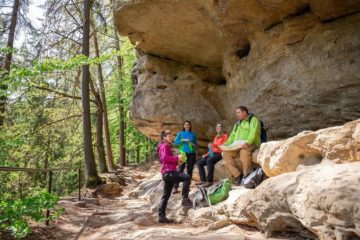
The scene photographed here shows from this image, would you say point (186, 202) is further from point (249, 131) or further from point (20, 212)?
point (20, 212)

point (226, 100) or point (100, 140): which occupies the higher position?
point (226, 100)

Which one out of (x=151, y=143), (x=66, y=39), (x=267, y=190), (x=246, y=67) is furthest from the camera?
(x=151, y=143)

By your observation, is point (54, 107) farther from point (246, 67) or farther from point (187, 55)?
point (246, 67)

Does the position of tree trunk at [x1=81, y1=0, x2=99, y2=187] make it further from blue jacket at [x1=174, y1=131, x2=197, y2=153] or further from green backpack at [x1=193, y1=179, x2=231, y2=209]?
green backpack at [x1=193, y1=179, x2=231, y2=209]

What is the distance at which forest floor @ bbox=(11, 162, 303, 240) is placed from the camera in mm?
5232

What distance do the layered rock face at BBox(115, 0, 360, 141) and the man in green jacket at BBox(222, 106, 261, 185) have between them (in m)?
1.87

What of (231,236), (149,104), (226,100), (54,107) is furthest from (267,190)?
(54,107)

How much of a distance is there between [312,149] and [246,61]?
17.5ft

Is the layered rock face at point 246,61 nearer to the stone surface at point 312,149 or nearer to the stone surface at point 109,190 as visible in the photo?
the stone surface at point 312,149

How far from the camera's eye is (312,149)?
5344 mm

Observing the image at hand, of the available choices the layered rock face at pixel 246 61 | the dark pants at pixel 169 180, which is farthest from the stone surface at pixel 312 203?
the layered rock face at pixel 246 61

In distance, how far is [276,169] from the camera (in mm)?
5809

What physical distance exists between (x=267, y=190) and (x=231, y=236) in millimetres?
865

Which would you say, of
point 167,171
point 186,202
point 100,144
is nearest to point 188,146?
point 186,202
